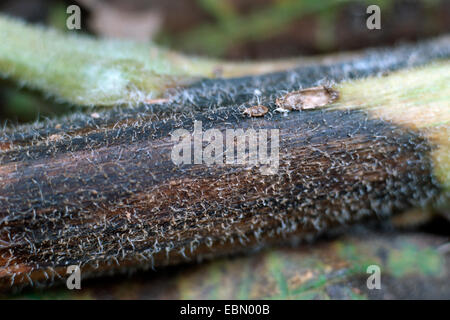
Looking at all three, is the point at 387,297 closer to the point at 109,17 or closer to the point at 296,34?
the point at 296,34

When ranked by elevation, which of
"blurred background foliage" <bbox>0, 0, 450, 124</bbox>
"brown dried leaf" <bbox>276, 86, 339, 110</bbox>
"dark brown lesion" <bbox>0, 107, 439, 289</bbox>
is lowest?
"dark brown lesion" <bbox>0, 107, 439, 289</bbox>

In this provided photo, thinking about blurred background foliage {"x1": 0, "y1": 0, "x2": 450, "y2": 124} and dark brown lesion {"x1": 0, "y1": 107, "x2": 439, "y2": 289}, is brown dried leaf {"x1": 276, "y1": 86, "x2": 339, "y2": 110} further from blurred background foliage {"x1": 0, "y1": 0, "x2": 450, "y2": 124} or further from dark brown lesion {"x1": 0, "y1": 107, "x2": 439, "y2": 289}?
blurred background foliage {"x1": 0, "y1": 0, "x2": 450, "y2": 124}

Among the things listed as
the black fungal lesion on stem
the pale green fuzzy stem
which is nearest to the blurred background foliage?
the pale green fuzzy stem

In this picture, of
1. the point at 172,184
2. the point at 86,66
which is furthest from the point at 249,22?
the point at 172,184

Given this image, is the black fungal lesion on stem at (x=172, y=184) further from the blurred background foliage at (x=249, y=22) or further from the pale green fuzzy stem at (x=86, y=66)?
the blurred background foliage at (x=249, y=22)

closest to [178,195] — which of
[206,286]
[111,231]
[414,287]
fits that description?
[111,231]

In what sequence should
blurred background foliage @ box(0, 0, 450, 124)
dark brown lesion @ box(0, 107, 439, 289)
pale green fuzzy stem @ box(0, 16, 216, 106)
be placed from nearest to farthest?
dark brown lesion @ box(0, 107, 439, 289), pale green fuzzy stem @ box(0, 16, 216, 106), blurred background foliage @ box(0, 0, 450, 124)

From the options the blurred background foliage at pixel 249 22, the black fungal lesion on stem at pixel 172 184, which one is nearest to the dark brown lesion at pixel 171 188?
the black fungal lesion on stem at pixel 172 184

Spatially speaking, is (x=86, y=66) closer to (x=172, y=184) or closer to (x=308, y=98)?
(x=172, y=184)
